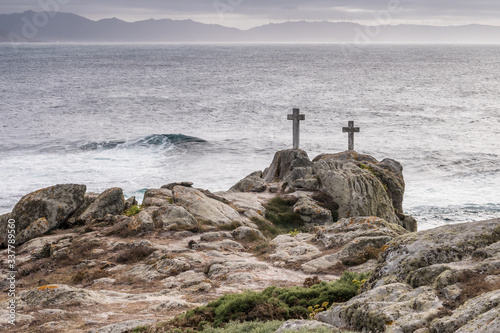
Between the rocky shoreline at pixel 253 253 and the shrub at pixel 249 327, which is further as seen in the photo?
the shrub at pixel 249 327

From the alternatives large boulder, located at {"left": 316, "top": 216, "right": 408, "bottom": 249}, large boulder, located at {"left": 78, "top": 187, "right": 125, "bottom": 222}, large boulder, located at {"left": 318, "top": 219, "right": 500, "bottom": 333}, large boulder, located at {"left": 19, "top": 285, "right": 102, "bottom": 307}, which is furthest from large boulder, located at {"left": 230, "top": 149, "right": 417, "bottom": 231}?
large boulder, located at {"left": 318, "top": 219, "right": 500, "bottom": 333}

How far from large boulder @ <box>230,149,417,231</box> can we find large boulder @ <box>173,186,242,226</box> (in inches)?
124

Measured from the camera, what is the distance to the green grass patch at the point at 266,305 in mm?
8688

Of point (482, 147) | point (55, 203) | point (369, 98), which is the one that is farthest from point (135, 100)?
point (55, 203)

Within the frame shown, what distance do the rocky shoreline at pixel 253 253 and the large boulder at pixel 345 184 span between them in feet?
0.19

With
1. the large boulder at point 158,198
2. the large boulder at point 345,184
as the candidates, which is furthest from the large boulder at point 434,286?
the large boulder at point 158,198

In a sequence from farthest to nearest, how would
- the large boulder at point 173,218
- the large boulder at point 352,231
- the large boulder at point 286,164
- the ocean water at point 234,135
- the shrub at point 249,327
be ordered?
the ocean water at point 234,135, the large boulder at point 286,164, the large boulder at point 173,218, the large boulder at point 352,231, the shrub at point 249,327

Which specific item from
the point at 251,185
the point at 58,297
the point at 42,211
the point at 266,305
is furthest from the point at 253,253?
the point at 251,185

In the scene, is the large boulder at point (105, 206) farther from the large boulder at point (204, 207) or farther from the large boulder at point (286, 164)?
the large boulder at point (286, 164)

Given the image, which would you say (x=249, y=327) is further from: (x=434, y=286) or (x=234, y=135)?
(x=234, y=135)

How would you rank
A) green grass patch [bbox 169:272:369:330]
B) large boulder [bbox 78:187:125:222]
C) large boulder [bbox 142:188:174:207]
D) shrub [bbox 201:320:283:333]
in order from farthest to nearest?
large boulder [bbox 142:188:174:207] → large boulder [bbox 78:187:125:222] → green grass patch [bbox 169:272:369:330] → shrub [bbox 201:320:283:333]

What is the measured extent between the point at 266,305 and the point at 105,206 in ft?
35.4

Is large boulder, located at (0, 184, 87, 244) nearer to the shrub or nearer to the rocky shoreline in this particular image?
the rocky shoreline

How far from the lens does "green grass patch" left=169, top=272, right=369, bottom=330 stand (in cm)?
869
